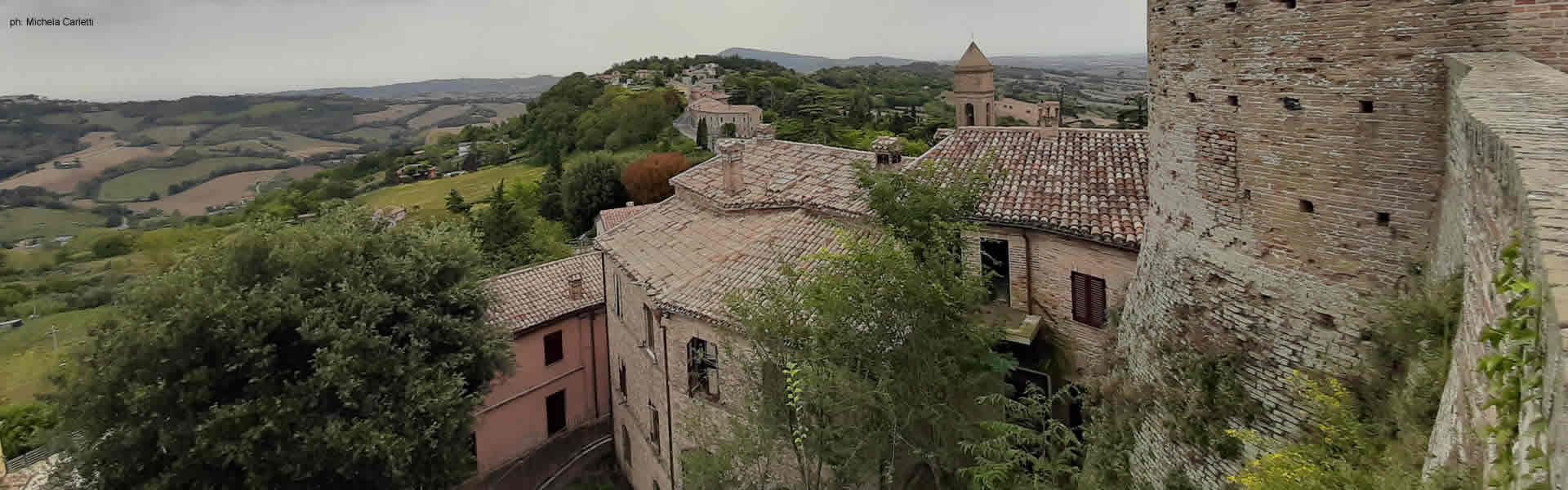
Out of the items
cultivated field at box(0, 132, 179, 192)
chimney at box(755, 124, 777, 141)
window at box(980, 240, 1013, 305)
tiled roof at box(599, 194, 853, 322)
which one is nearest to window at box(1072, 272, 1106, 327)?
window at box(980, 240, 1013, 305)

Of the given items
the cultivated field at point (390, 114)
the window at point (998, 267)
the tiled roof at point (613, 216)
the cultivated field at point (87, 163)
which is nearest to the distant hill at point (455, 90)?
the cultivated field at point (390, 114)

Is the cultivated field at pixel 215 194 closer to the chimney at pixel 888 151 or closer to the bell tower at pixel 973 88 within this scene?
the bell tower at pixel 973 88

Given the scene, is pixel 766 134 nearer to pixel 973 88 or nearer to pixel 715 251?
pixel 715 251

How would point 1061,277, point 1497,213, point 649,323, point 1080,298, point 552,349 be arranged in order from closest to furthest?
1. point 1497,213
2. point 1080,298
3. point 1061,277
4. point 649,323
5. point 552,349

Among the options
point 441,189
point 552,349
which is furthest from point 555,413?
point 441,189

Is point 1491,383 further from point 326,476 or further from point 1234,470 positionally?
point 326,476

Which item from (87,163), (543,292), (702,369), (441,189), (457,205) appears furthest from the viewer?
(441,189)

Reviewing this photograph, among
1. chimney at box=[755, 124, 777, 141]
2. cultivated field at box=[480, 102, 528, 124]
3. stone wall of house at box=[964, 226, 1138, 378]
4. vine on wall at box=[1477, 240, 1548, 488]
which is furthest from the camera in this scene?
cultivated field at box=[480, 102, 528, 124]

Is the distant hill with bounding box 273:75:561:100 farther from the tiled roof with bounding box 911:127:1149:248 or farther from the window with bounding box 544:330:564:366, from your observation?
the tiled roof with bounding box 911:127:1149:248
